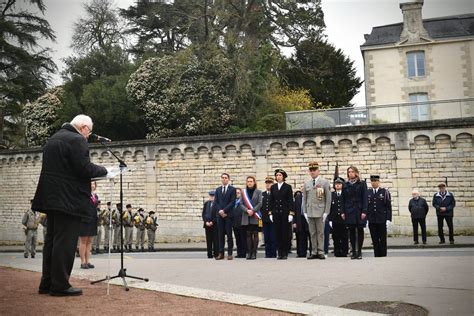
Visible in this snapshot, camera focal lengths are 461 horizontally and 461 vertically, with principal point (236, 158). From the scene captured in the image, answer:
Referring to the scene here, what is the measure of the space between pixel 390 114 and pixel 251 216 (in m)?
9.60

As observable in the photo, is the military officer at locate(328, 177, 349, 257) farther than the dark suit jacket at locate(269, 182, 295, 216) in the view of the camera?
No

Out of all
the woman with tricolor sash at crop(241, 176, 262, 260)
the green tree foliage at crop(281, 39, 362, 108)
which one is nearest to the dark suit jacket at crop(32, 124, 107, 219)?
the woman with tricolor sash at crop(241, 176, 262, 260)

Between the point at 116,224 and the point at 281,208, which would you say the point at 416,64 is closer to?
the point at 116,224

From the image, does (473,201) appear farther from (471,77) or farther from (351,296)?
(471,77)

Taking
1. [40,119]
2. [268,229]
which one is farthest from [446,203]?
[40,119]

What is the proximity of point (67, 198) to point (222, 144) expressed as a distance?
14407mm

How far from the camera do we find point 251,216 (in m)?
11.4

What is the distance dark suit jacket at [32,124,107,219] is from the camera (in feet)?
18.8

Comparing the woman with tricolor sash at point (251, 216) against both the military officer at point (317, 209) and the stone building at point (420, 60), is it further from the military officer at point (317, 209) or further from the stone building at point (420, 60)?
the stone building at point (420, 60)

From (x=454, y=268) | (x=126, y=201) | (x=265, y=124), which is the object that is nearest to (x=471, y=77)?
(x=265, y=124)

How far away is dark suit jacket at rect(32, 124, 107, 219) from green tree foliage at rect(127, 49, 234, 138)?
17473 millimetres

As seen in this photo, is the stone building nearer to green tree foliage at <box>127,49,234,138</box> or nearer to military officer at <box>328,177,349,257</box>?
green tree foliage at <box>127,49,234,138</box>

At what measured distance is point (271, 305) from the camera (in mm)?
5051

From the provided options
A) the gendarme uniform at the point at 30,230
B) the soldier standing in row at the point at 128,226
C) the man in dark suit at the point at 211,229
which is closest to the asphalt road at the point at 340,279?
the man in dark suit at the point at 211,229
